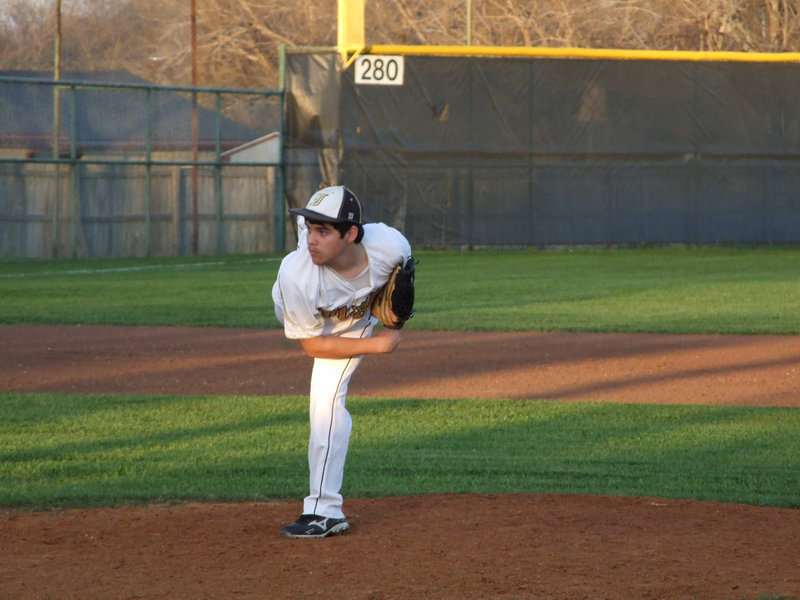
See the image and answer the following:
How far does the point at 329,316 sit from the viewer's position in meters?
4.20

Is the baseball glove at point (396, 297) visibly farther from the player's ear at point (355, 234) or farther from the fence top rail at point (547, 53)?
the fence top rail at point (547, 53)

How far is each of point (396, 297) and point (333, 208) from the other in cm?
42

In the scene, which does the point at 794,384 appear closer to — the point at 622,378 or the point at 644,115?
the point at 622,378

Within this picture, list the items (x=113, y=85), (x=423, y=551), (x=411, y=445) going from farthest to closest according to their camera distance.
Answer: (x=113, y=85) → (x=411, y=445) → (x=423, y=551)

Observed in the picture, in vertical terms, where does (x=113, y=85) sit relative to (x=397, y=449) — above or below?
above

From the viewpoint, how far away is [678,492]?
17.2 feet

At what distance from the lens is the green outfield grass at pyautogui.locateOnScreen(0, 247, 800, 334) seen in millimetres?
11719

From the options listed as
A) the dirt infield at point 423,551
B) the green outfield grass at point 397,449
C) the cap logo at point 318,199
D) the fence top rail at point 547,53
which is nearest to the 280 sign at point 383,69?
the fence top rail at point 547,53

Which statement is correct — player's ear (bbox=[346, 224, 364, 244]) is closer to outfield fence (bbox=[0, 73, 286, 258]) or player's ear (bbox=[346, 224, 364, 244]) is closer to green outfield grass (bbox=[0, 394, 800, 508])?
green outfield grass (bbox=[0, 394, 800, 508])

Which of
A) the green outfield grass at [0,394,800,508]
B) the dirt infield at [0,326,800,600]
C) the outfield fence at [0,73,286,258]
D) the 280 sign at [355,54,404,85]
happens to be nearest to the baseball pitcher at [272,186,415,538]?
the dirt infield at [0,326,800,600]

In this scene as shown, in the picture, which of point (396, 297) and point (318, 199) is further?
point (396, 297)

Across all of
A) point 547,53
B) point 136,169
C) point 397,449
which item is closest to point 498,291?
point 136,169

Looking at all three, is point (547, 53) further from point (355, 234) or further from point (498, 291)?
point (355, 234)

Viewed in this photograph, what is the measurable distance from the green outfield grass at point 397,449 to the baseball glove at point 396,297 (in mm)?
1292
